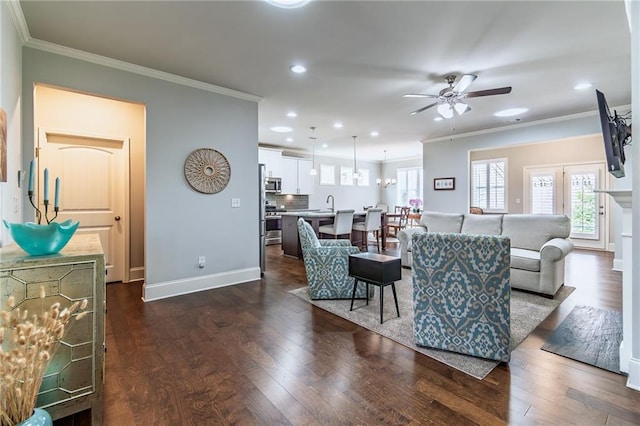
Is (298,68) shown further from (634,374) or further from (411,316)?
(634,374)

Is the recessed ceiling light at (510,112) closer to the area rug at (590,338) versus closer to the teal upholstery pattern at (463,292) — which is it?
the area rug at (590,338)

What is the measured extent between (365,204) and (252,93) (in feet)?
24.2

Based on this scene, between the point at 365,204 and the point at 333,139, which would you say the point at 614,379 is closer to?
the point at 333,139

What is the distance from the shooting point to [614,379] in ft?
6.35

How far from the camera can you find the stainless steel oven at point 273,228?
24.5 ft

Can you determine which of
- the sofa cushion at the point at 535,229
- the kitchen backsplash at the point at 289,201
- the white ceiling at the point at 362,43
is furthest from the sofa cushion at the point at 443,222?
the kitchen backsplash at the point at 289,201

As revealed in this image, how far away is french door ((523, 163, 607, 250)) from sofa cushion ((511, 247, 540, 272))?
4.56m

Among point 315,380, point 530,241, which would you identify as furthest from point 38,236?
point 530,241

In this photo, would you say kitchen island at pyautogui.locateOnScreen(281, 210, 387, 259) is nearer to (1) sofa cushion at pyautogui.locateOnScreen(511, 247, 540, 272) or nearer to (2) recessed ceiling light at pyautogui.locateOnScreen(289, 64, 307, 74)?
(2) recessed ceiling light at pyautogui.locateOnScreen(289, 64, 307, 74)

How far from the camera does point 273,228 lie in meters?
7.77

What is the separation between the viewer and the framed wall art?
22.9 ft

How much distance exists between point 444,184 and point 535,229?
10.5 feet

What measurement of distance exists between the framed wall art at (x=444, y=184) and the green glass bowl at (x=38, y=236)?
7025 millimetres

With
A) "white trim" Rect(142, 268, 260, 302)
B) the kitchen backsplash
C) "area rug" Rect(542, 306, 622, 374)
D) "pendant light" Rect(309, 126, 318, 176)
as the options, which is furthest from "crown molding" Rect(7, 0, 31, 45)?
the kitchen backsplash
